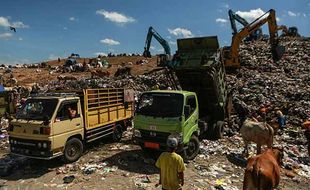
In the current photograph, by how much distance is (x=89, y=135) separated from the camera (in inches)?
472

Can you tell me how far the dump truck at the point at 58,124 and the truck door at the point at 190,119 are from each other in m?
3.40

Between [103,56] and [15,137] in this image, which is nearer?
[15,137]

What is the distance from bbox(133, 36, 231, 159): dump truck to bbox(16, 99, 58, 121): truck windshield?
260 centimetres

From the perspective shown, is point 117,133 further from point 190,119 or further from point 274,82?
point 274,82

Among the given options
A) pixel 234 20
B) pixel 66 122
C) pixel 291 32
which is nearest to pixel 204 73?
pixel 66 122

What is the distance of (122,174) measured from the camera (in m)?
10.1

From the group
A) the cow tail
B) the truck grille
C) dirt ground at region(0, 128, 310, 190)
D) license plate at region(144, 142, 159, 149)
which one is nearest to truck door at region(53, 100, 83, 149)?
dirt ground at region(0, 128, 310, 190)

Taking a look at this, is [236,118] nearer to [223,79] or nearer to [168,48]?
[223,79]

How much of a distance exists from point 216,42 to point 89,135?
5914mm

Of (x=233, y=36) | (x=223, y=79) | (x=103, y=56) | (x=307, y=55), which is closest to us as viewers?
(x=223, y=79)

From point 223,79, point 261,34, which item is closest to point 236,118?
point 223,79

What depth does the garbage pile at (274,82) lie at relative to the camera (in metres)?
18.7

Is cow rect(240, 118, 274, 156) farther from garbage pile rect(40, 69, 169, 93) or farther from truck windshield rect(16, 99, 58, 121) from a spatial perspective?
garbage pile rect(40, 69, 169, 93)

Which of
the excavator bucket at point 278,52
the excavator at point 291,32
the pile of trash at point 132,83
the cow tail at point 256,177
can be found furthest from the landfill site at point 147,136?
the excavator at point 291,32
